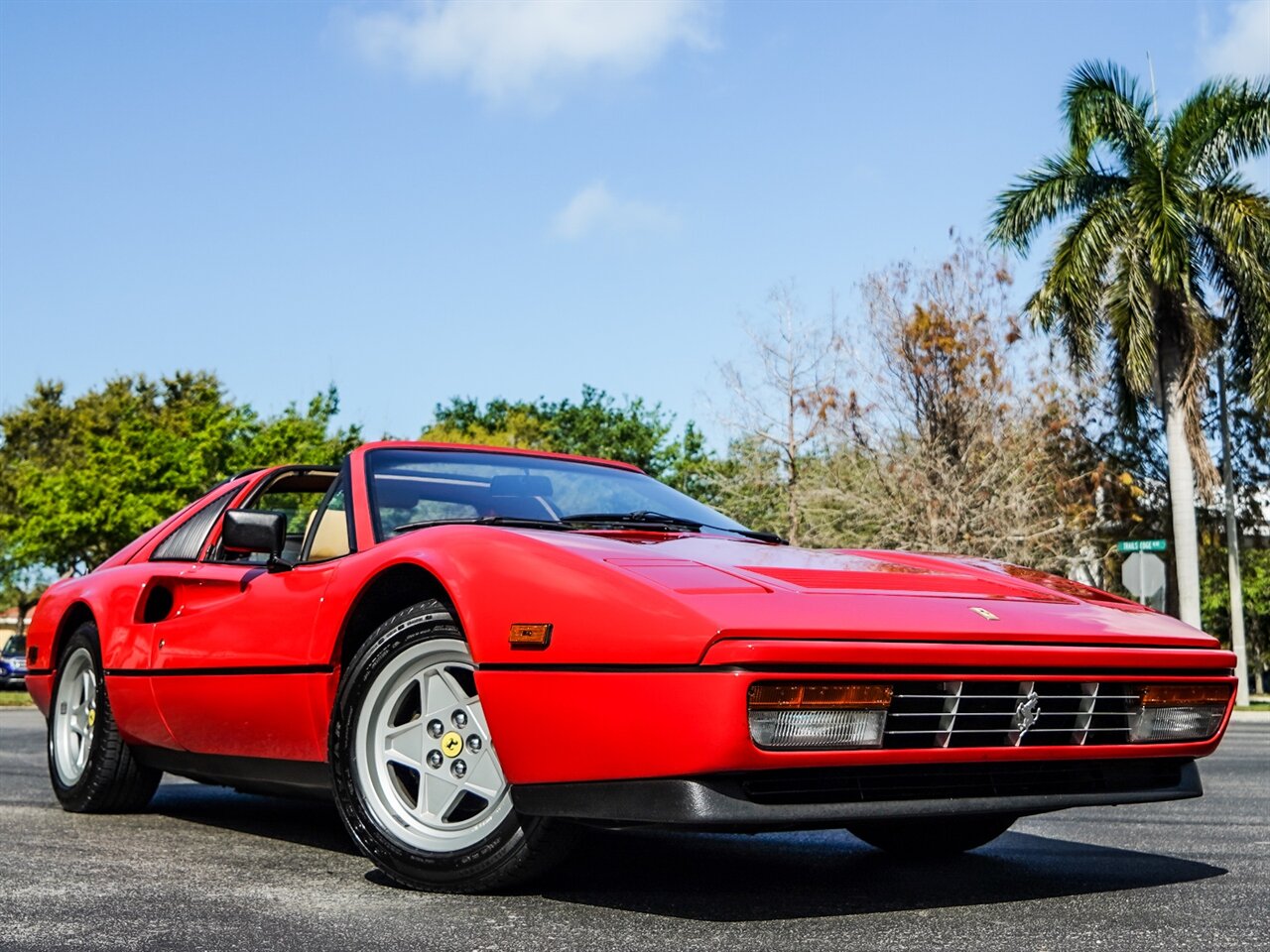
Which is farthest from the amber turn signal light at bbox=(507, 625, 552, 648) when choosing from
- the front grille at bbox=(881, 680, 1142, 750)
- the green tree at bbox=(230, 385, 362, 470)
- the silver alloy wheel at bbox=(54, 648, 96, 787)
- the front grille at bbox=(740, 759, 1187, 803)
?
the green tree at bbox=(230, 385, 362, 470)

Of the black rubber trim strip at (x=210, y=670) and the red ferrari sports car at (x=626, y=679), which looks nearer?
the red ferrari sports car at (x=626, y=679)

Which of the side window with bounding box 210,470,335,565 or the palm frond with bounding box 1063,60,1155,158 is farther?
the palm frond with bounding box 1063,60,1155,158

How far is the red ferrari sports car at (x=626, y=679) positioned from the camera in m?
3.13

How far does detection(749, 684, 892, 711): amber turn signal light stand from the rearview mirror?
199 cm

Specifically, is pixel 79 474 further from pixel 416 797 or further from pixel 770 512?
pixel 416 797

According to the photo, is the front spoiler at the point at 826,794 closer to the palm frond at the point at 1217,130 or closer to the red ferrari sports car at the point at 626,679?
the red ferrari sports car at the point at 626,679

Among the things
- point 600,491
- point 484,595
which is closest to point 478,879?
point 484,595

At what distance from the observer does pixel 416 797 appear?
386cm

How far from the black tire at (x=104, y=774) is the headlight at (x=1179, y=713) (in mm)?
3659

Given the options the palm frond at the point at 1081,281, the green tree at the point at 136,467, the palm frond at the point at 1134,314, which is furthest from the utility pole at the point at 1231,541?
the green tree at the point at 136,467

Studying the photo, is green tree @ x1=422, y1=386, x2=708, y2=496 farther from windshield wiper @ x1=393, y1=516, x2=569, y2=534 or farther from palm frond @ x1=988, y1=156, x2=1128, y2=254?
windshield wiper @ x1=393, y1=516, x2=569, y2=534

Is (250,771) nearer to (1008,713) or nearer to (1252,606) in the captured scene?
(1008,713)

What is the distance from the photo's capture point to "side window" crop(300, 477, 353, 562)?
15.5 ft

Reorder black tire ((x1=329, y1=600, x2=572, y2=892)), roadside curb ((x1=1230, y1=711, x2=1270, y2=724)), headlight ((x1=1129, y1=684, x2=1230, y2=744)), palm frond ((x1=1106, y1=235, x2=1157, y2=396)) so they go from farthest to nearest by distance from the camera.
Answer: palm frond ((x1=1106, y1=235, x2=1157, y2=396)) < roadside curb ((x1=1230, y1=711, x2=1270, y2=724)) < headlight ((x1=1129, y1=684, x2=1230, y2=744)) < black tire ((x1=329, y1=600, x2=572, y2=892))
